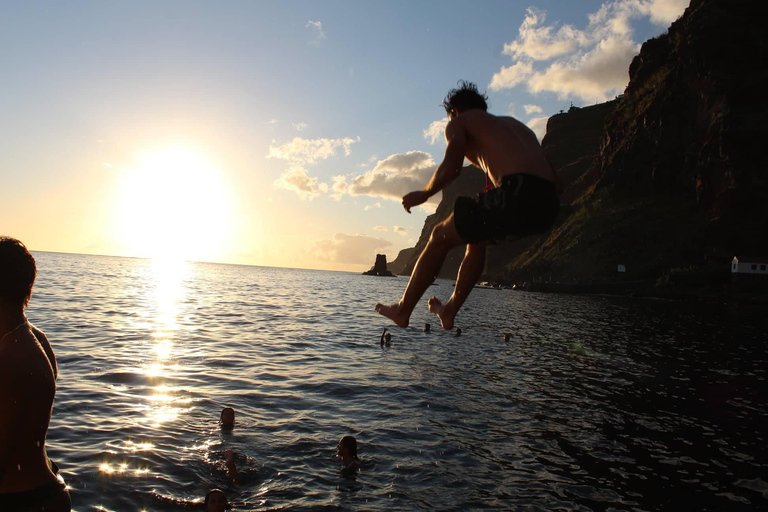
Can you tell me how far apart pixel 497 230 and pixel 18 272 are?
11.9 feet

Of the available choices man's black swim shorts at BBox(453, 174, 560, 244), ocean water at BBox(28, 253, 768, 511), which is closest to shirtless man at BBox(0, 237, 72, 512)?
man's black swim shorts at BBox(453, 174, 560, 244)

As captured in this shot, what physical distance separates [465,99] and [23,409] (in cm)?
439

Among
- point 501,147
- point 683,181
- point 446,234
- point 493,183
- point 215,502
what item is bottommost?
point 215,502

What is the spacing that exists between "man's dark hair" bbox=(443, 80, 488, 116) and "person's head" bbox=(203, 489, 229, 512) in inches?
321

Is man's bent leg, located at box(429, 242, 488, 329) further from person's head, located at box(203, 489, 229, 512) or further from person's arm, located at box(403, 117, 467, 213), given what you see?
person's head, located at box(203, 489, 229, 512)

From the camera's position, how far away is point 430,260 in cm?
460

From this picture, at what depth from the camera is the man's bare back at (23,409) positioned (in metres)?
3.07

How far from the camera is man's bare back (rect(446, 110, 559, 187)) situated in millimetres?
4215

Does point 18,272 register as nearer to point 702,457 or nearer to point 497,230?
point 497,230

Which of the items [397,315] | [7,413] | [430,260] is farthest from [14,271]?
[397,315]

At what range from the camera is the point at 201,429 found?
42.9 feet

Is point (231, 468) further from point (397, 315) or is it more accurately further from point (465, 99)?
point (465, 99)

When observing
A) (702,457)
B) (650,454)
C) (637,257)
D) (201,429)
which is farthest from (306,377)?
(637,257)

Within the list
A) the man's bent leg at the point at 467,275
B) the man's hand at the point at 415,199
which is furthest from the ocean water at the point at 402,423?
the man's hand at the point at 415,199
